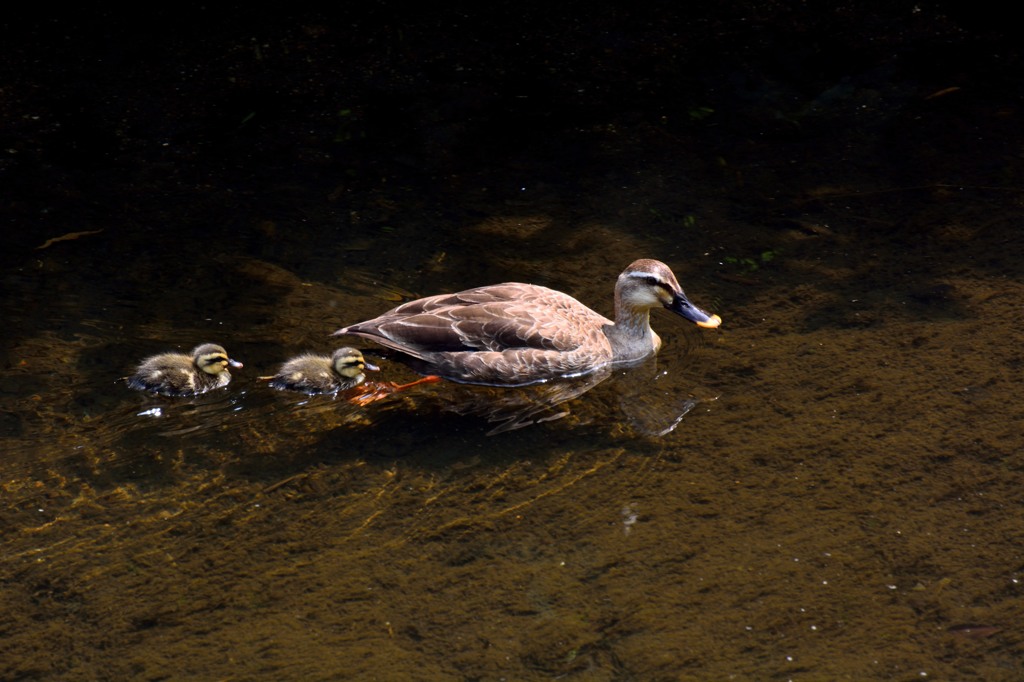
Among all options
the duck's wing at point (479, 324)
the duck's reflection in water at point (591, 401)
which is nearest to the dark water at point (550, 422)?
the duck's reflection in water at point (591, 401)

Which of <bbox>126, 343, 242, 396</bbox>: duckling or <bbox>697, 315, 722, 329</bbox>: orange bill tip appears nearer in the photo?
<bbox>126, 343, 242, 396</bbox>: duckling

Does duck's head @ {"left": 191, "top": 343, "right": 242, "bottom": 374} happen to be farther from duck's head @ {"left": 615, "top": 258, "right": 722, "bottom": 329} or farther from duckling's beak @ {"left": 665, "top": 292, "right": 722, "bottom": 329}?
duckling's beak @ {"left": 665, "top": 292, "right": 722, "bottom": 329}

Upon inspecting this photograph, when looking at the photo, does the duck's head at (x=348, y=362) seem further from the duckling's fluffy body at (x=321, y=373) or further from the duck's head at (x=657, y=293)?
the duck's head at (x=657, y=293)

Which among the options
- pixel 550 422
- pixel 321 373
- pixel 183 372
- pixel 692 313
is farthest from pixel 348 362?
pixel 692 313

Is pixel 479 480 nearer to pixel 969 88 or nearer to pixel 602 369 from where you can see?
pixel 602 369

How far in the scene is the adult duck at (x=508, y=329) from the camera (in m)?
6.66

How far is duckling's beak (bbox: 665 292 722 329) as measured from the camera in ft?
22.1

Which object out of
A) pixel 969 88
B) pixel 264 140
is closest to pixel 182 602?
pixel 264 140

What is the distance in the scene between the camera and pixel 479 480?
18.9 ft

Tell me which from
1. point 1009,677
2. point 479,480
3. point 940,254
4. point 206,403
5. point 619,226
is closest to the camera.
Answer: point 1009,677

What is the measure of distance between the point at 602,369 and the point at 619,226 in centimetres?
133

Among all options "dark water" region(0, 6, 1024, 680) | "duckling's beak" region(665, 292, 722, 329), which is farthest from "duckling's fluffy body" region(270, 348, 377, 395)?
"duckling's beak" region(665, 292, 722, 329)

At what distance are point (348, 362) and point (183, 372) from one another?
2.85ft

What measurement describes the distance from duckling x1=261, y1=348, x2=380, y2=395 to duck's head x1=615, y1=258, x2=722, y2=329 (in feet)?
5.32
